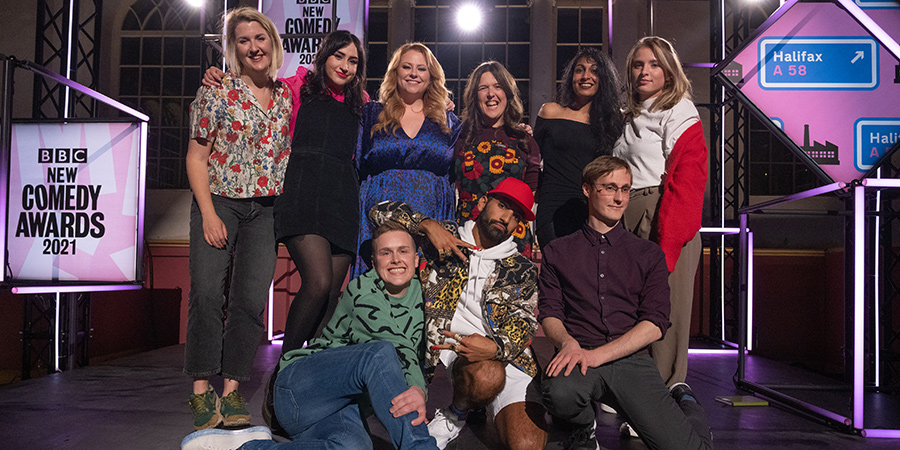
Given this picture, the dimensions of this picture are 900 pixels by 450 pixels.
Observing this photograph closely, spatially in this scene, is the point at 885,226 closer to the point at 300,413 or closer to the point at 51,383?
the point at 300,413

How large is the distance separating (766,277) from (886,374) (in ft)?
10.1

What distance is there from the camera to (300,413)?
1.95m

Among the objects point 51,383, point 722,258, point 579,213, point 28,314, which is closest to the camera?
point 579,213

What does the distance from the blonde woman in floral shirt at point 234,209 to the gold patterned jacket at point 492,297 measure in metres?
0.51

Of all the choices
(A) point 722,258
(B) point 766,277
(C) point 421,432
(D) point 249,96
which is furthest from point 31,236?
(B) point 766,277

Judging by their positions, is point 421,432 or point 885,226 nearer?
point 421,432

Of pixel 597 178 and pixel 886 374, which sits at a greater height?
pixel 597 178

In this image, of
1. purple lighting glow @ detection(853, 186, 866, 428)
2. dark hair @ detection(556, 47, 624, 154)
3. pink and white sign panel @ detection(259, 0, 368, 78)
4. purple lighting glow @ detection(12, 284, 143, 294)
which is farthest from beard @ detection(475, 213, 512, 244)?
pink and white sign panel @ detection(259, 0, 368, 78)

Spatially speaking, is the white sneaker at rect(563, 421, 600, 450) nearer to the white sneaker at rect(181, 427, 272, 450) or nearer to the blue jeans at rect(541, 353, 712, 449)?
the blue jeans at rect(541, 353, 712, 449)

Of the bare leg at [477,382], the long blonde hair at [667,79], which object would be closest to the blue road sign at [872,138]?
the long blonde hair at [667,79]

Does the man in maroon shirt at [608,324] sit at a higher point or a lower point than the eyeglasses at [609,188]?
lower

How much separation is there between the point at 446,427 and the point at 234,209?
1.20m

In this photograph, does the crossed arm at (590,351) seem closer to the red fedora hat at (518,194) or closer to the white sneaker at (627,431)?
the red fedora hat at (518,194)

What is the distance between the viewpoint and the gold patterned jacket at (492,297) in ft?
6.85
